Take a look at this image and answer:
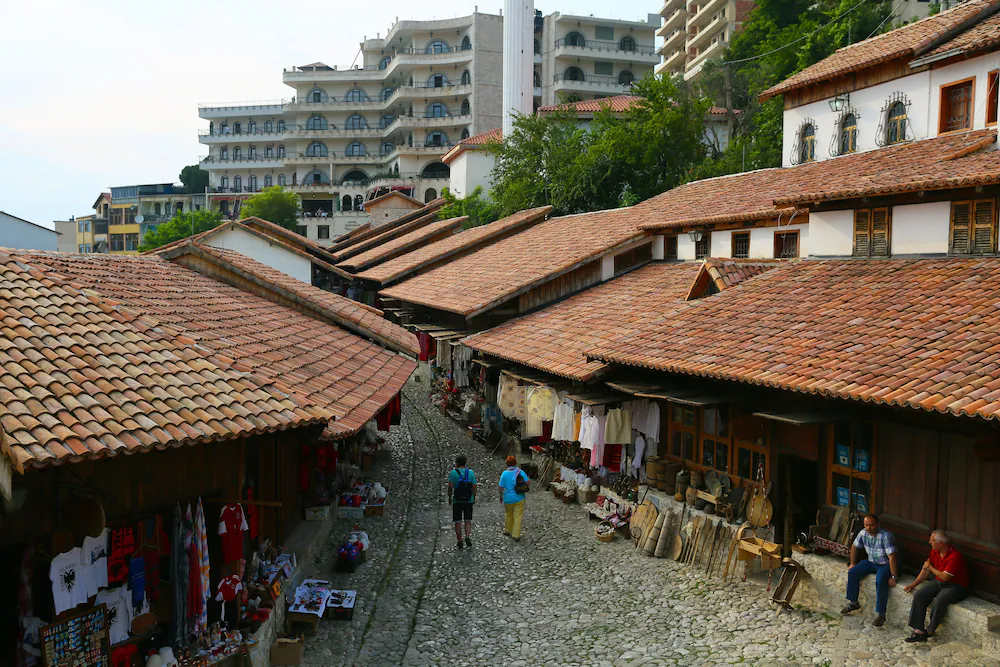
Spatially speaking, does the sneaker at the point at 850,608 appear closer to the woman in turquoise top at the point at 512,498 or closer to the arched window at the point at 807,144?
the woman in turquoise top at the point at 512,498

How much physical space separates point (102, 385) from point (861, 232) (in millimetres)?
13028

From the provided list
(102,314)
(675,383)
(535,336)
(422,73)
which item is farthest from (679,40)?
(102,314)

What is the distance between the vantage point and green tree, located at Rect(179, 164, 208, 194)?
8856 cm

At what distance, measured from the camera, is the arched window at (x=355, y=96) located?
83.7 meters

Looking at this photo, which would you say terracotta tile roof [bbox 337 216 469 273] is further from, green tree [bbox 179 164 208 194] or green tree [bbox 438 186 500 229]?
green tree [bbox 179 164 208 194]

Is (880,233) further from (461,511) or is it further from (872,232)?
(461,511)

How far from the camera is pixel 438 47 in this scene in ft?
258

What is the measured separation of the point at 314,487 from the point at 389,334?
15.1 feet

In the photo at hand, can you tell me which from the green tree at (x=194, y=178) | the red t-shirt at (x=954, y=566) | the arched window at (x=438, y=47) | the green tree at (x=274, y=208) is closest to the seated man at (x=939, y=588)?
the red t-shirt at (x=954, y=566)

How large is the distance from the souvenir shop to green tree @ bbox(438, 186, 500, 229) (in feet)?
122

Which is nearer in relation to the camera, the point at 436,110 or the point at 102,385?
the point at 102,385

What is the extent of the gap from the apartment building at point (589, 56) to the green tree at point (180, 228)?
108ft

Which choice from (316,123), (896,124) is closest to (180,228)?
(316,123)

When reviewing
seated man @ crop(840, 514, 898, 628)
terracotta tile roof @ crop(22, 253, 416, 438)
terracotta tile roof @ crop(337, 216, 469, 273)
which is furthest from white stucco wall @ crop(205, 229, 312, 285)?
seated man @ crop(840, 514, 898, 628)
